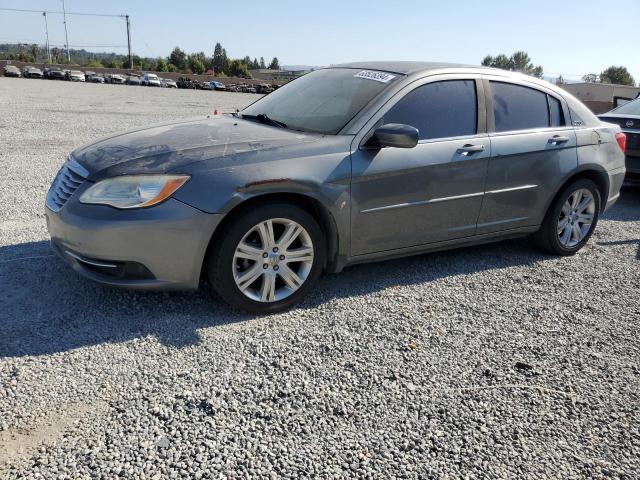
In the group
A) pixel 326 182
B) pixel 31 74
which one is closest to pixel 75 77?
pixel 31 74

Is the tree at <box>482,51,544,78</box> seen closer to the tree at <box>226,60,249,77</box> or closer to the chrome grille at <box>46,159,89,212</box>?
the tree at <box>226,60,249,77</box>

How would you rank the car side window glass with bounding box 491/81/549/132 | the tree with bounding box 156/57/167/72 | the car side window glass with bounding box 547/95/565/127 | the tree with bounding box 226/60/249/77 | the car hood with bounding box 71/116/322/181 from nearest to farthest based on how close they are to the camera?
the car hood with bounding box 71/116/322/181
the car side window glass with bounding box 491/81/549/132
the car side window glass with bounding box 547/95/565/127
the tree with bounding box 156/57/167/72
the tree with bounding box 226/60/249/77

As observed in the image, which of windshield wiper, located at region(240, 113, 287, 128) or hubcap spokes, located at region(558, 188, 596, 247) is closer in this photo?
windshield wiper, located at region(240, 113, 287, 128)

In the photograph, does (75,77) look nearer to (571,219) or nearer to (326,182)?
(571,219)

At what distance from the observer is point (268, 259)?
3.71m

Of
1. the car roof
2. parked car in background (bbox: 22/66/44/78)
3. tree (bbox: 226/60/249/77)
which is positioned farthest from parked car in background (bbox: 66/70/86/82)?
the car roof

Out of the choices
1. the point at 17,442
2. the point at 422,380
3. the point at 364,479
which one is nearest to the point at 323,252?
the point at 422,380

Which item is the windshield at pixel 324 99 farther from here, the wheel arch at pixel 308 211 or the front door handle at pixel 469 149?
the front door handle at pixel 469 149

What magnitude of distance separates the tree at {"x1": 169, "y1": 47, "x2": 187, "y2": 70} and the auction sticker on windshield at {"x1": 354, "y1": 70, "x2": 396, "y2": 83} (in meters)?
108

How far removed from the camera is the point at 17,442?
2424 mm

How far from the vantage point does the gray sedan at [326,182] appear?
3.42 meters

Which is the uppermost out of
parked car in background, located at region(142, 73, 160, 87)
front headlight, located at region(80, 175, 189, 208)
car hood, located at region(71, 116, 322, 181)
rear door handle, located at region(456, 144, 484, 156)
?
parked car in background, located at region(142, 73, 160, 87)

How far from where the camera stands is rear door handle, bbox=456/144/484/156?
438 cm

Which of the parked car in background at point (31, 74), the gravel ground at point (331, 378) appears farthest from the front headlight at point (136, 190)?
the parked car in background at point (31, 74)
